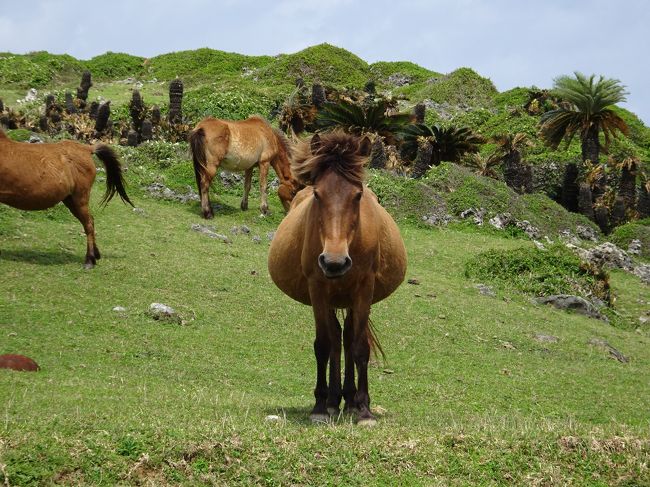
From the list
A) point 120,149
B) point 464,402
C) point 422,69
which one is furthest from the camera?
point 422,69

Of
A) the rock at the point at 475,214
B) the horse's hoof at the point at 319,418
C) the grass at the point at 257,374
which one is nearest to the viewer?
the grass at the point at 257,374

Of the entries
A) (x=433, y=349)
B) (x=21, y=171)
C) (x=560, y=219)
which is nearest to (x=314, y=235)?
(x=433, y=349)

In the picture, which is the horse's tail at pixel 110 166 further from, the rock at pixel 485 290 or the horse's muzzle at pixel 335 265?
the horse's muzzle at pixel 335 265

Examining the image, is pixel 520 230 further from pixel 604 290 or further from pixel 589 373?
pixel 589 373

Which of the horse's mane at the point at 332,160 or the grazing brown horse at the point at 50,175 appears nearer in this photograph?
the horse's mane at the point at 332,160

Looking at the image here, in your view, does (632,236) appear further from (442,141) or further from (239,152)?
(239,152)

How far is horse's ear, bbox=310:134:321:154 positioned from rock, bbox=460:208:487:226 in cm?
1917

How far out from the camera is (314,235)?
7723 millimetres

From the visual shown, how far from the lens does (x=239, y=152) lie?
2289cm

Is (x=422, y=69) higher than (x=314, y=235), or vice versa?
(x=422, y=69)

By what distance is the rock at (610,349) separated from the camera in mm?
16209

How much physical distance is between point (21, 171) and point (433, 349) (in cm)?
844

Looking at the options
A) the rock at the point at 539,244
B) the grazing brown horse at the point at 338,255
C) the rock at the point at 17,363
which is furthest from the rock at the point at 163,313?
the rock at the point at 539,244

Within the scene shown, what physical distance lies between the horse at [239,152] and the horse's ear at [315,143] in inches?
526
